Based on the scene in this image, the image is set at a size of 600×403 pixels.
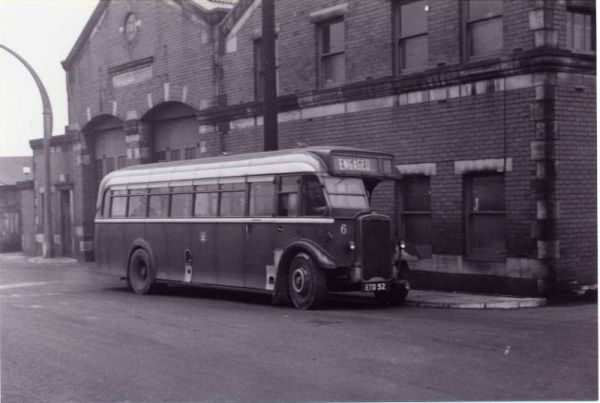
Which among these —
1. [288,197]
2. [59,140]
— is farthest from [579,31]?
[59,140]

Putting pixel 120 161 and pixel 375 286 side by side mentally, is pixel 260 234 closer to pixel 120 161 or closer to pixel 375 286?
pixel 375 286

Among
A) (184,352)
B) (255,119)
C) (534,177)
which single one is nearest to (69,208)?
(255,119)

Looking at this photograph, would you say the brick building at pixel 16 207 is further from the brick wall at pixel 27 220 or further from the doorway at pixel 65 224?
the doorway at pixel 65 224

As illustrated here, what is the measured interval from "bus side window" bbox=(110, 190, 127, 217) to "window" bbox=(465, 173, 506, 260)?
7.55 m

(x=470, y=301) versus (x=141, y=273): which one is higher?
(x=141, y=273)

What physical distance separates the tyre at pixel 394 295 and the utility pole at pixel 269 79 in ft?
13.6

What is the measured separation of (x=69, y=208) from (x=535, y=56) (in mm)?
20956

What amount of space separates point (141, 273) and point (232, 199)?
3.69 meters

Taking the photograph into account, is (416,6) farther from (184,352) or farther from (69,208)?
(69,208)

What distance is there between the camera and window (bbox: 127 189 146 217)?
59.8ft

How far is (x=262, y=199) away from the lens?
1509 centimetres

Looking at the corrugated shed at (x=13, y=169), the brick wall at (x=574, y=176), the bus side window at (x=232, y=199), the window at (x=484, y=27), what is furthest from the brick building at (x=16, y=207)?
the brick wall at (x=574, y=176)

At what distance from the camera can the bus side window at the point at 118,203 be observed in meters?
18.8

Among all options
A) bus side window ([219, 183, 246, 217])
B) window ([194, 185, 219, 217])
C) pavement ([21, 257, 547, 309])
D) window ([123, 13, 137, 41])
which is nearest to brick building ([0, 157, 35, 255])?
window ([123, 13, 137, 41])
